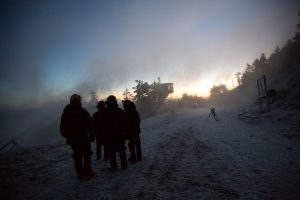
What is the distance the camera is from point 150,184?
4.99m

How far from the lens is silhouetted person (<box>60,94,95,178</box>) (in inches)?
228

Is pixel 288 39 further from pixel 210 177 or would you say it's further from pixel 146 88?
pixel 210 177

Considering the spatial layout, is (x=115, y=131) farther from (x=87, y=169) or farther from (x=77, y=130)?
(x=87, y=169)

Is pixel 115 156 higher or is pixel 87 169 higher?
pixel 115 156

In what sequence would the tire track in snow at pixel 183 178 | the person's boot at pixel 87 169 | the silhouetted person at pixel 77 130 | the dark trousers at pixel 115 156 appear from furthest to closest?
the dark trousers at pixel 115 156
the person's boot at pixel 87 169
the silhouetted person at pixel 77 130
the tire track in snow at pixel 183 178

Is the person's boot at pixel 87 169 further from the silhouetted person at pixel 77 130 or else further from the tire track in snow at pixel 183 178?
the tire track in snow at pixel 183 178

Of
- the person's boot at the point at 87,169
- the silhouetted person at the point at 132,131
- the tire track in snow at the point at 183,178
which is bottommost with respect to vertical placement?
the tire track in snow at the point at 183,178

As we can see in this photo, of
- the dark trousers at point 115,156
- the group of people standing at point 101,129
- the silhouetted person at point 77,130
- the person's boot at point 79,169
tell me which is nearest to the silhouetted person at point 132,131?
the group of people standing at point 101,129

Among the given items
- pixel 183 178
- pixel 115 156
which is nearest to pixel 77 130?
pixel 115 156

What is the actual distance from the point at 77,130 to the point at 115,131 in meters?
1.23

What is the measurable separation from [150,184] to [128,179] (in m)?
0.79

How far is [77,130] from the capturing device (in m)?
5.86

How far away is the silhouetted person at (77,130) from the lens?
5785 mm

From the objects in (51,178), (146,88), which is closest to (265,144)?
(51,178)
